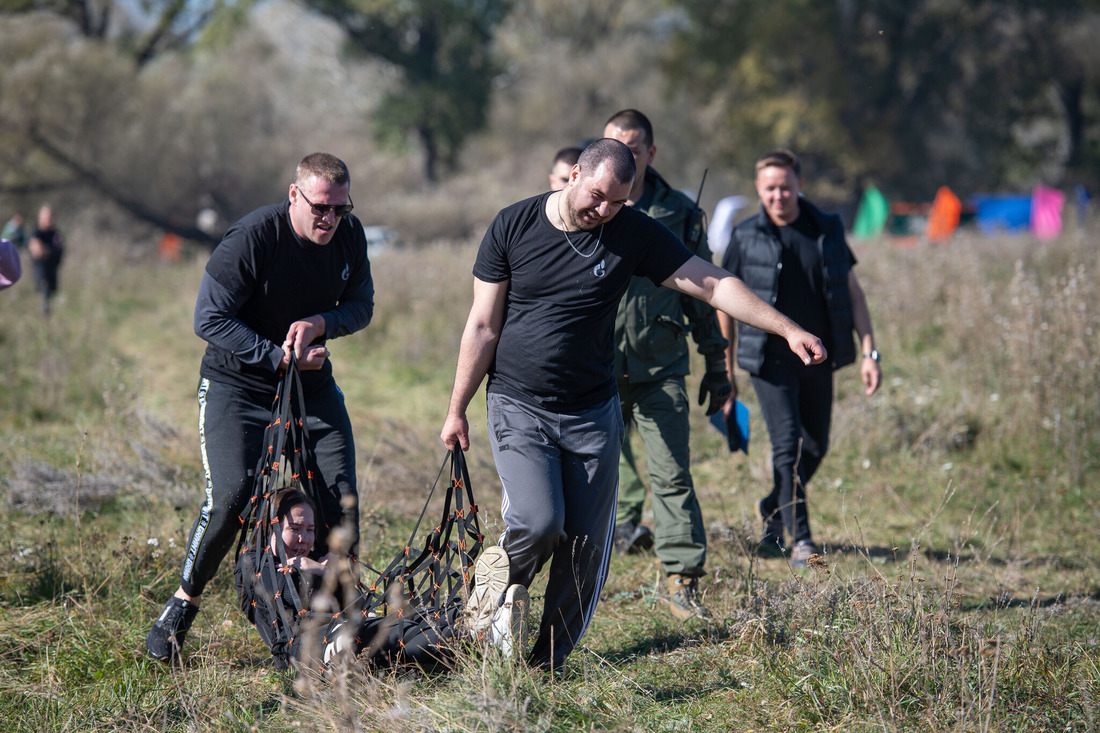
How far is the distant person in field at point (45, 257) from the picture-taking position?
44.0ft

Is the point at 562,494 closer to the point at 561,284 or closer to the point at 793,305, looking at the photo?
the point at 561,284

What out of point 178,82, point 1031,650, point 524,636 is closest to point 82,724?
point 524,636

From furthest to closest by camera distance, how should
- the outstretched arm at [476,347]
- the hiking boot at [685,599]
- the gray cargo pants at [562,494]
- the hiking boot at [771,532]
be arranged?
the hiking boot at [771,532]
the hiking boot at [685,599]
the outstretched arm at [476,347]
the gray cargo pants at [562,494]

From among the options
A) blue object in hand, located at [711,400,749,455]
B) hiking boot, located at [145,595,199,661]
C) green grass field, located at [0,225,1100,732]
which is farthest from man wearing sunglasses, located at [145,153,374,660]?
blue object in hand, located at [711,400,749,455]

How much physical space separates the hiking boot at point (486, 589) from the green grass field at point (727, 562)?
13cm

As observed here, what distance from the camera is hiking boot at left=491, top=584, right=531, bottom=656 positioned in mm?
3203

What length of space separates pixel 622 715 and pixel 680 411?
5.80ft

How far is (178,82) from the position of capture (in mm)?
26234

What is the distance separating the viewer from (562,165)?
5273 mm

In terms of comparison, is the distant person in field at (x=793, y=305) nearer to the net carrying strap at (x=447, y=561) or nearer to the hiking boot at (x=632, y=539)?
the hiking boot at (x=632, y=539)

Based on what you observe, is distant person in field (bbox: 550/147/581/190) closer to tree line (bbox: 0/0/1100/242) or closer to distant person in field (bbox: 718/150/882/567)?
distant person in field (bbox: 718/150/882/567)

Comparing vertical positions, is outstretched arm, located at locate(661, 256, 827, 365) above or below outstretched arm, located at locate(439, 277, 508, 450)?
above

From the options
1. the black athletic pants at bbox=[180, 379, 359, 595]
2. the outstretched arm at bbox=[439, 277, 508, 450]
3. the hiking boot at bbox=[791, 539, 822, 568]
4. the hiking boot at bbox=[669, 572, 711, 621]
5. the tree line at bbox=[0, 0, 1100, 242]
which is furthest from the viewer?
the tree line at bbox=[0, 0, 1100, 242]

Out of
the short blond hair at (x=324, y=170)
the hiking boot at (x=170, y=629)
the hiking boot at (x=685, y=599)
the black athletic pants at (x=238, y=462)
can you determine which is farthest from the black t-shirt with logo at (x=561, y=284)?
the hiking boot at (x=170, y=629)
